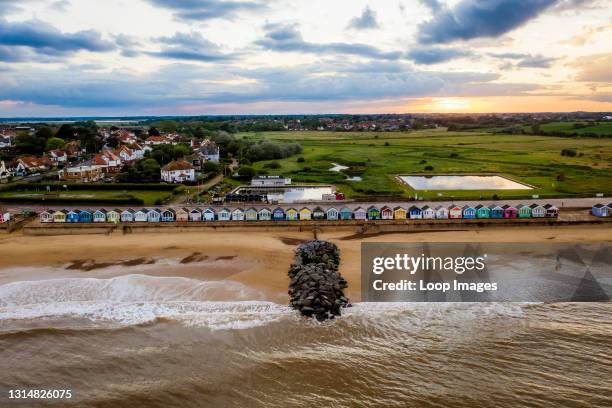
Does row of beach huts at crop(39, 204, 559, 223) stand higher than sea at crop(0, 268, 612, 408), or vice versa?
row of beach huts at crop(39, 204, 559, 223)

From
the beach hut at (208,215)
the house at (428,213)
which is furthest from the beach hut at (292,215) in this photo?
the house at (428,213)

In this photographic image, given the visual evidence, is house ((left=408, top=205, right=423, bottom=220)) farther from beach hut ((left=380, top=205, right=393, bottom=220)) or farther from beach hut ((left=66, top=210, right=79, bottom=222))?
beach hut ((left=66, top=210, right=79, bottom=222))

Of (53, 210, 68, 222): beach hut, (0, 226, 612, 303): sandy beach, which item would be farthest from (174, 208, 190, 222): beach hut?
(53, 210, 68, 222): beach hut

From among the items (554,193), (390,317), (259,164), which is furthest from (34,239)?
(554,193)

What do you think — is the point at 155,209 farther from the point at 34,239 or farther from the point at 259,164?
the point at 259,164

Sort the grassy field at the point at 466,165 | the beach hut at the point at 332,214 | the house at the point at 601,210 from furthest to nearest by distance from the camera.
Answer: the grassy field at the point at 466,165, the house at the point at 601,210, the beach hut at the point at 332,214

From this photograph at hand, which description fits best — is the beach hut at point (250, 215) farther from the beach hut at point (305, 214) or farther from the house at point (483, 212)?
the house at point (483, 212)
